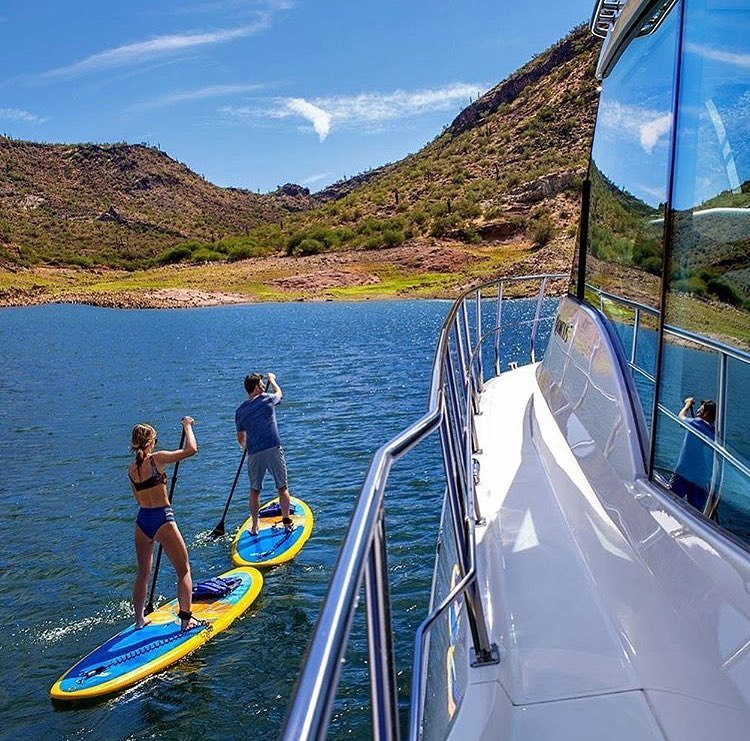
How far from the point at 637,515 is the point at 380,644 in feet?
4.31

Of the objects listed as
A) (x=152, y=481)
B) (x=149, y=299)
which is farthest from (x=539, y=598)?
(x=149, y=299)

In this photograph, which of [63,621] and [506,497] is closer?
[506,497]

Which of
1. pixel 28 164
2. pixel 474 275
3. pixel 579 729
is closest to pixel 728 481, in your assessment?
pixel 579 729

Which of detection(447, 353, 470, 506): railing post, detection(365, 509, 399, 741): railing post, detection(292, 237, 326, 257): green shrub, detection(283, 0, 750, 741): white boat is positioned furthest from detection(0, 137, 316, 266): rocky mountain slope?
detection(365, 509, 399, 741): railing post

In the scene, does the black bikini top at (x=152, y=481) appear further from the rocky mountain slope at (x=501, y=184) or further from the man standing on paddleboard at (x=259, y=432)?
the rocky mountain slope at (x=501, y=184)

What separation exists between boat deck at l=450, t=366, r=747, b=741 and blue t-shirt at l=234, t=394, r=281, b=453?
6139mm

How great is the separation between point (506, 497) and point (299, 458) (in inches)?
449

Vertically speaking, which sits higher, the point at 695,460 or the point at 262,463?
the point at 695,460

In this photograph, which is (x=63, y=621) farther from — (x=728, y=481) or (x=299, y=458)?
(x=728, y=481)

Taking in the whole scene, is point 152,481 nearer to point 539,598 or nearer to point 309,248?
point 539,598

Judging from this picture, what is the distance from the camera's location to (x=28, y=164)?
175 meters

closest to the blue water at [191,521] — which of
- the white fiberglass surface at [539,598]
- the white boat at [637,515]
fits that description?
the white fiberglass surface at [539,598]

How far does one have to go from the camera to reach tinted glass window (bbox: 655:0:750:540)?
A: 2.01 metres

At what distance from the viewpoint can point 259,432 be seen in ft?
31.4
